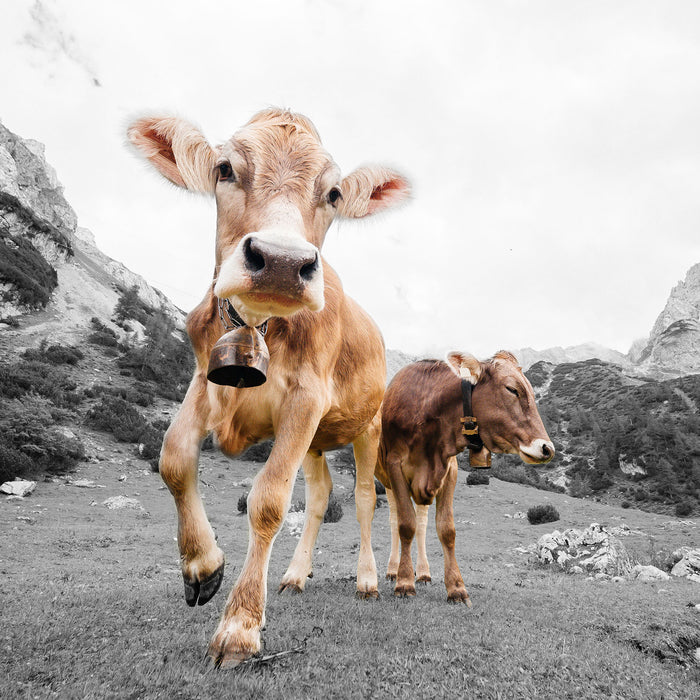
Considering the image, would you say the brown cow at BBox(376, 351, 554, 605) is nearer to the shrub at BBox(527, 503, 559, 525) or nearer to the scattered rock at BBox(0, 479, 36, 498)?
the shrub at BBox(527, 503, 559, 525)

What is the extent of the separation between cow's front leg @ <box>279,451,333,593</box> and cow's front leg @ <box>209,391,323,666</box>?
2.59 meters

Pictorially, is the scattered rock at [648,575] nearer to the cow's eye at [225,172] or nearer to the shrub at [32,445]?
the cow's eye at [225,172]

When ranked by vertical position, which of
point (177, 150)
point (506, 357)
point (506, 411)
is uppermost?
point (177, 150)

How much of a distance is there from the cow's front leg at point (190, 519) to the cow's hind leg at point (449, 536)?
3001 millimetres

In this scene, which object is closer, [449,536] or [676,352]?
[449,536]

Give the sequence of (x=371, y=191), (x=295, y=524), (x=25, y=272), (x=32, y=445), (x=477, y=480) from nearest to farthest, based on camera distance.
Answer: (x=371, y=191)
(x=295, y=524)
(x=32, y=445)
(x=477, y=480)
(x=25, y=272)

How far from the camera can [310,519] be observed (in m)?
5.43

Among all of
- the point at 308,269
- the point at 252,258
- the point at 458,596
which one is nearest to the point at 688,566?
the point at 458,596

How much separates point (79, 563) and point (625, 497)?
107ft

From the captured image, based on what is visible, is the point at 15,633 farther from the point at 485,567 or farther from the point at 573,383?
the point at 573,383

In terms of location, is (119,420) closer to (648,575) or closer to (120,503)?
(120,503)

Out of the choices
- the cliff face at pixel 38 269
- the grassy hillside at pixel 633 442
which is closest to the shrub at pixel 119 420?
the cliff face at pixel 38 269

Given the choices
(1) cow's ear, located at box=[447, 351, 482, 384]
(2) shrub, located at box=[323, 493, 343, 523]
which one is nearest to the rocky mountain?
(2) shrub, located at box=[323, 493, 343, 523]

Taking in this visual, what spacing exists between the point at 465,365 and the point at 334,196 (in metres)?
3.69
